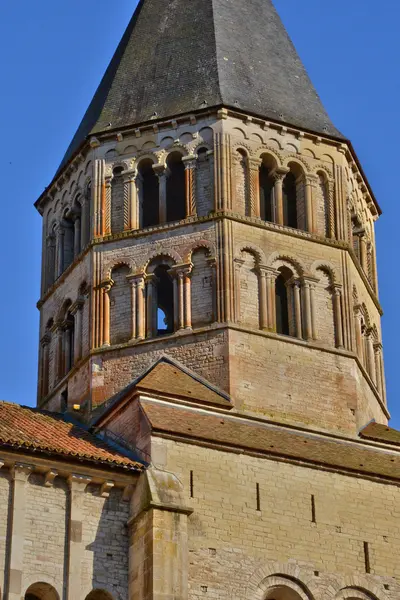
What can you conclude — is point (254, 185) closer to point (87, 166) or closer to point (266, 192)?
point (266, 192)

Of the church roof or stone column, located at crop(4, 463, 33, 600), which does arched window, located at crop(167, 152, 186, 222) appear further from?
stone column, located at crop(4, 463, 33, 600)

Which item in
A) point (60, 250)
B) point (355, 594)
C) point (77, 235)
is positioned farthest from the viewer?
point (60, 250)

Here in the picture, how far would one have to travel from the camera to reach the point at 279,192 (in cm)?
3600

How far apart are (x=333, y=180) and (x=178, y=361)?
6699 millimetres

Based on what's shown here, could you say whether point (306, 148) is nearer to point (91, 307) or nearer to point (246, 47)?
point (246, 47)

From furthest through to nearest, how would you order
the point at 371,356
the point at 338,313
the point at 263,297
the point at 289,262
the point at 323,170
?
the point at 323,170 → the point at 371,356 → the point at 289,262 → the point at 338,313 → the point at 263,297

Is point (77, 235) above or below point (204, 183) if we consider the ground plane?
below

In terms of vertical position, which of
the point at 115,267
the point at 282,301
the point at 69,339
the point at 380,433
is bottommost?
the point at 380,433

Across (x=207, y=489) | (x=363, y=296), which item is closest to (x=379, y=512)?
(x=207, y=489)

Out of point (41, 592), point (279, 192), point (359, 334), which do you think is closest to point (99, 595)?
point (41, 592)

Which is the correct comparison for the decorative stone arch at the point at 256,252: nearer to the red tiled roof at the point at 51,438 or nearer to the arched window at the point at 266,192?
the arched window at the point at 266,192

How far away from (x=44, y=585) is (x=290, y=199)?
42.6 feet

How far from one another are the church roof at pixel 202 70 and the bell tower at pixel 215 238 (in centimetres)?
6

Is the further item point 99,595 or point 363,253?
point 363,253
